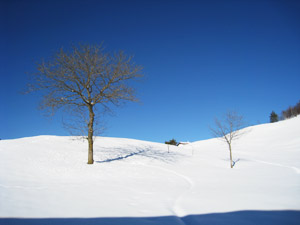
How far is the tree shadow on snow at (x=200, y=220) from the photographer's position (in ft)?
9.16

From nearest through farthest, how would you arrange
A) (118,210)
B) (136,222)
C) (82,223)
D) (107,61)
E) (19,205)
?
1. (82,223)
2. (136,222)
3. (19,205)
4. (118,210)
5. (107,61)

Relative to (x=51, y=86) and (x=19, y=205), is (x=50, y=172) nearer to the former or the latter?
(x=19, y=205)

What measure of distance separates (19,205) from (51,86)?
9.22m

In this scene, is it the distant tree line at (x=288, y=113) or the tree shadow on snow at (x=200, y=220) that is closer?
the tree shadow on snow at (x=200, y=220)

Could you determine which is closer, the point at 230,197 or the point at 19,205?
the point at 19,205

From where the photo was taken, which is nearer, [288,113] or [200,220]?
[200,220]

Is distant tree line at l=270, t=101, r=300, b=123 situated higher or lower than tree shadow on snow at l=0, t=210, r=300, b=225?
higher

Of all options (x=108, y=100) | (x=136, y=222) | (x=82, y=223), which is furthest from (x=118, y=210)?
(x=108, y=100)

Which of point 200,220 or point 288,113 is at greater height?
point 288,113

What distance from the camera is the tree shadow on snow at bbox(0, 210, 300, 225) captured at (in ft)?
9.16

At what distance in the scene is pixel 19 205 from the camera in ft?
11.2

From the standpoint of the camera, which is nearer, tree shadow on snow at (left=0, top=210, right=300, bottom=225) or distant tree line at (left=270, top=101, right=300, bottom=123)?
tree shadow on snow at (left=0, top=210, right=300, bottom=225)

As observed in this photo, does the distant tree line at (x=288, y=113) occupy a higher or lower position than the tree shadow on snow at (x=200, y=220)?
higher

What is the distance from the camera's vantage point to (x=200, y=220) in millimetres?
3562
